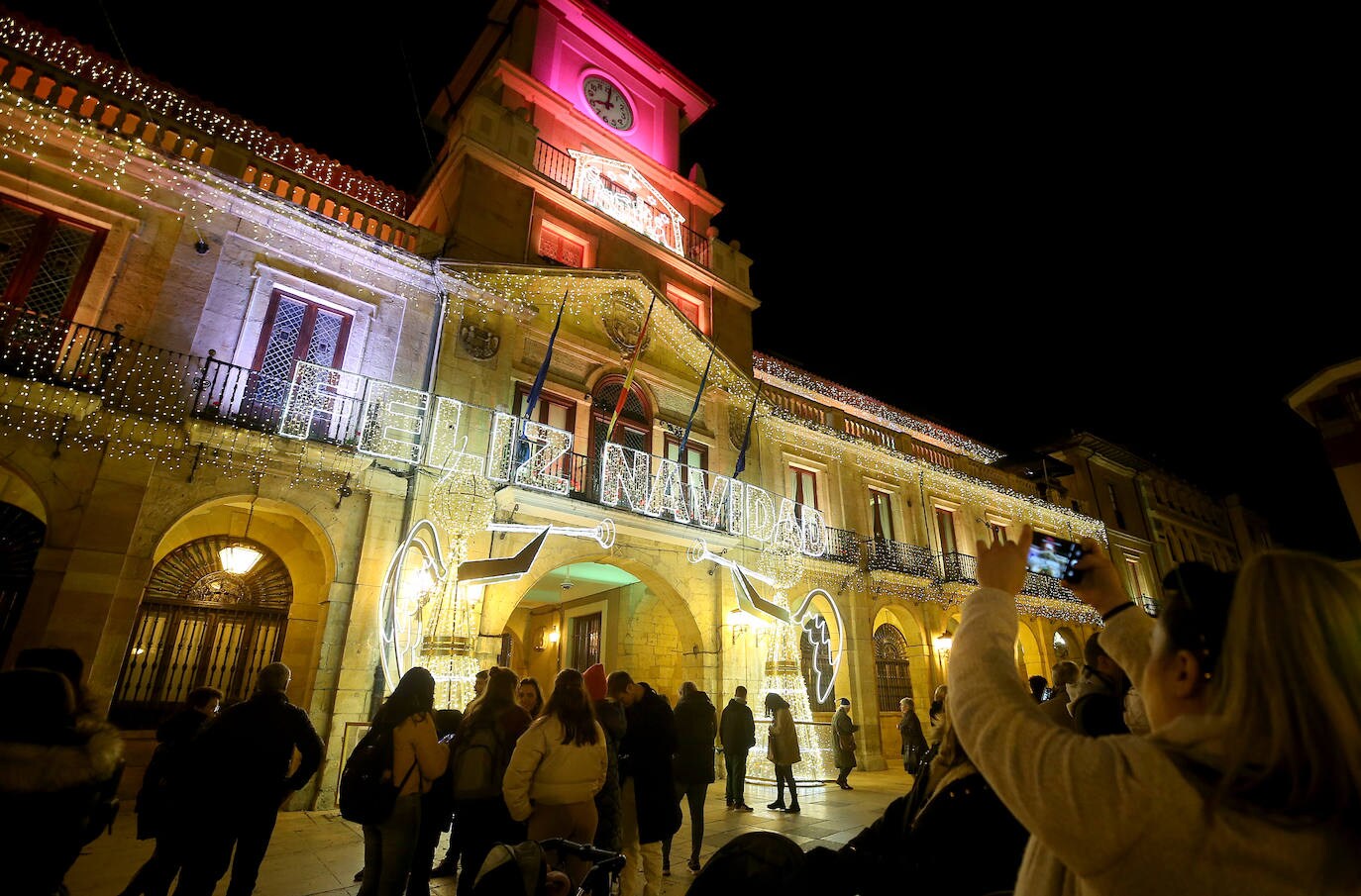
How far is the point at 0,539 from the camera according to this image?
794 centimetres

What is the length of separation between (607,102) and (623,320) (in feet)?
23.0

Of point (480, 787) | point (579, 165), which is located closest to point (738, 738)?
point (480, 787)

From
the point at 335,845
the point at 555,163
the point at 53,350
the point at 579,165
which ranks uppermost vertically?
the point at 579,165

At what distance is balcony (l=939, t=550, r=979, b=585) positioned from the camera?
17.5 meters

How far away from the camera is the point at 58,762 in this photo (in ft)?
8.50

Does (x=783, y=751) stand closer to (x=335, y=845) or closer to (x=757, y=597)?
(x=757, y=597)

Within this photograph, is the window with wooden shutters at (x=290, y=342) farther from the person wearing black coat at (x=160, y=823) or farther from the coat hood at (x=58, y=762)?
the coat hood at (x=58, y=762)

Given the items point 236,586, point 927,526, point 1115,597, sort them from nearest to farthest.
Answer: point 1115,597
point 236,586
point 927,526

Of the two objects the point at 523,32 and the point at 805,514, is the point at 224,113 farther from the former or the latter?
the point at 805,514

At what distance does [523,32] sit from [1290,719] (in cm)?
1833

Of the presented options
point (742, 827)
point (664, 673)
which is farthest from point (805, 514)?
point (742, 827)

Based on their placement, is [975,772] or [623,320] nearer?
[975,772]

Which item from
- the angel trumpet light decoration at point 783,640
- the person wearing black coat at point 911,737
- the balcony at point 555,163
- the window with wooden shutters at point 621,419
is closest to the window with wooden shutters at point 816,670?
the angel trumpet light decoration at point 783,640

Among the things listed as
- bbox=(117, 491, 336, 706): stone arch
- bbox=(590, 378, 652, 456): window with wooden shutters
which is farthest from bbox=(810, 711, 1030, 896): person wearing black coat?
bbox=(590, 378, 652, 456): window with wooden shutters
